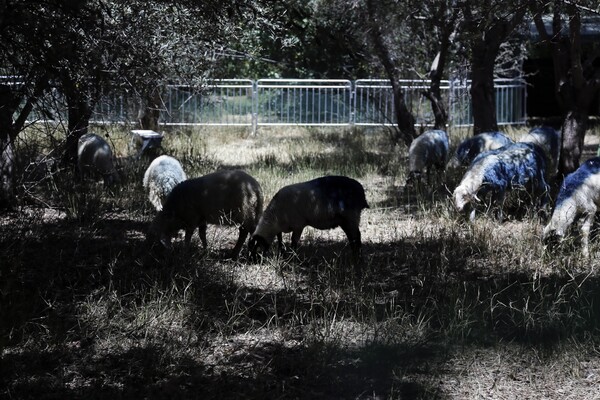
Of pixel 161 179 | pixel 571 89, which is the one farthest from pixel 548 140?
pixel 161 179

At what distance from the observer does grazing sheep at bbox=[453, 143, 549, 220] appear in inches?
448

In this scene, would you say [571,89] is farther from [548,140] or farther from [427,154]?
[548,140]

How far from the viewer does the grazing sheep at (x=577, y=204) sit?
31.4 feet

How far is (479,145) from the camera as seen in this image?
568 inches

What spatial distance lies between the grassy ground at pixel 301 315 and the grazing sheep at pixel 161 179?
802mm

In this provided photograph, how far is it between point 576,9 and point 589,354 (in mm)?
3907

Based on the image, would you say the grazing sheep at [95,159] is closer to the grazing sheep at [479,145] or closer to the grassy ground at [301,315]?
the grassy ground at [301,315]

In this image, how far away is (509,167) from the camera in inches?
455

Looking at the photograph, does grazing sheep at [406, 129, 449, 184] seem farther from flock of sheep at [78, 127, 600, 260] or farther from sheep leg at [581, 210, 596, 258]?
sheep leg at [581, 210, 596, 258]

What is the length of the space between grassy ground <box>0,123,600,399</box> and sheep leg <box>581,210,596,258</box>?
12cm

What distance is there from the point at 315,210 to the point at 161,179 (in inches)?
135

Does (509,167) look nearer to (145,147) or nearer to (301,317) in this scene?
(301,317)

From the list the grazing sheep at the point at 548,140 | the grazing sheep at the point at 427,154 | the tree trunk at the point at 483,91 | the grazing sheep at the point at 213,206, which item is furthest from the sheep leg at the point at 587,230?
the grazing sheep at the point at 548,140

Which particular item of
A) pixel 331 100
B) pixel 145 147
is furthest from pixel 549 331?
pixel 331 100
